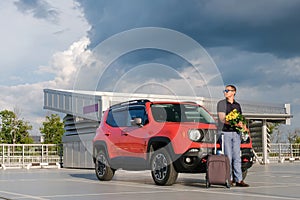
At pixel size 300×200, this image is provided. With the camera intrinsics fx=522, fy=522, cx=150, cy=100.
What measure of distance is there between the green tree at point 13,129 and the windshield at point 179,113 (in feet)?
103

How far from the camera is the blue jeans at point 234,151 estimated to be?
10.5 metres

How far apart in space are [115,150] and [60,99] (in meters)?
14.7

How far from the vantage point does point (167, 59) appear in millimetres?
15453

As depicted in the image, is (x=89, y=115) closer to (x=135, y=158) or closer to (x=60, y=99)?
(x=60, y=99)

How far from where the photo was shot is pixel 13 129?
42.2 m

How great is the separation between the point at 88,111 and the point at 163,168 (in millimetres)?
13189

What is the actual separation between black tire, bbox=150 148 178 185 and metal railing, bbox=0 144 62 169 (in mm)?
18161

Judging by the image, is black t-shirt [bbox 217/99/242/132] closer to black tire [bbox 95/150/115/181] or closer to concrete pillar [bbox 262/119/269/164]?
black tire [bbox 95/150/115/181]

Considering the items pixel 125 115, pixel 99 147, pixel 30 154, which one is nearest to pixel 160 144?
pixel 125 115

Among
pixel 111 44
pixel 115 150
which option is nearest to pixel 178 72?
pixel 111 44

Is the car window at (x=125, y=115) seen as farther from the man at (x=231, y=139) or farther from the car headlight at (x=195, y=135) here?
the man at (x=231, y=139)

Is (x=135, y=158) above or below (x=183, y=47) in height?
below

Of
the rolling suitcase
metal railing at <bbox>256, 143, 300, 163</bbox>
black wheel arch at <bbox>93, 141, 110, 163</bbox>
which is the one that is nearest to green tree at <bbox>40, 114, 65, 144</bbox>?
metal railing at <bbox>256, 143, 300, 163</bbox>

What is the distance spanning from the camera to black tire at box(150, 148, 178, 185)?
35.6 feet
